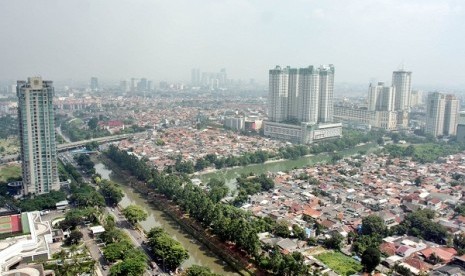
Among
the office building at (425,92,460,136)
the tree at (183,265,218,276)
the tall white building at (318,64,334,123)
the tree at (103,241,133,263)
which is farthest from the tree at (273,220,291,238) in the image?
the office building at (425,92,460,136)

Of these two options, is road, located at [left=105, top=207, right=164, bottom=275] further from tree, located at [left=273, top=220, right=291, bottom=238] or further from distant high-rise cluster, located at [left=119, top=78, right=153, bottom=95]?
distant high-rise cluster, located at [left=119, top=78, right=153, bottom=95]

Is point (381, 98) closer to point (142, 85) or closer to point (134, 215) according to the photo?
point (134, 215)

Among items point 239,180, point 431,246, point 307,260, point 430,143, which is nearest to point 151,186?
point 239,180

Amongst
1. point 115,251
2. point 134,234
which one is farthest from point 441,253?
point 134,234

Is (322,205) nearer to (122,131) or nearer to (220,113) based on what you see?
(122,131)

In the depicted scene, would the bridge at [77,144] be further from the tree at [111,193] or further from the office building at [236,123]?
the tree at [111,193]

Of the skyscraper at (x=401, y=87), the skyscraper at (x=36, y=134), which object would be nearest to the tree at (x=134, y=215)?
the skyscraper at (x=36, y=134)
